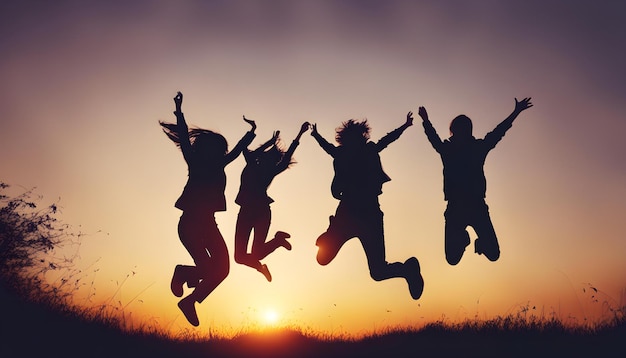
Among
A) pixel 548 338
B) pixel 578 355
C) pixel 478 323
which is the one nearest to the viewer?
pixel 578 355

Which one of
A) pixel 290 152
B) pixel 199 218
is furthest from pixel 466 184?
pixel 199 218

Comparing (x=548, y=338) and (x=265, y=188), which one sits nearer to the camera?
(x=548, y=338)

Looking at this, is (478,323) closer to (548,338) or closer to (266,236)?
(548,338)

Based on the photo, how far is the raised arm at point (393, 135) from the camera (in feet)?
32.9

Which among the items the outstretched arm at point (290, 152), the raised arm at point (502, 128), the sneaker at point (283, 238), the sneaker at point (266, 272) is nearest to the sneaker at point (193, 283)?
the sneaker at point (266, 272)

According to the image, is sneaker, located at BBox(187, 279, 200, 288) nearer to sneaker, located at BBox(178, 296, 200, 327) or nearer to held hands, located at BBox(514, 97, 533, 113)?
sneaker, located at BBox(178, 296, 200, 327)

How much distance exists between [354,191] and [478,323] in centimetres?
295

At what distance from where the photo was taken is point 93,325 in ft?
29.1

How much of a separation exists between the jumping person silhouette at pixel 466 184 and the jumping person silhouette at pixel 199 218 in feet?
11.5

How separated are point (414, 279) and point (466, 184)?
192cm

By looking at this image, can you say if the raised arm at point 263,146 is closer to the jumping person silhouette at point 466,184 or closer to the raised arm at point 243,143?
the raised arm at point 243,143

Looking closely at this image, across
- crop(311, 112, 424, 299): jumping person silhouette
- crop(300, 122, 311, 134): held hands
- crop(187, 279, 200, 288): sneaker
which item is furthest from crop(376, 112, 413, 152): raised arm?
crop(187, 279, 200, 288): sneaker

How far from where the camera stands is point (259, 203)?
34.1ft

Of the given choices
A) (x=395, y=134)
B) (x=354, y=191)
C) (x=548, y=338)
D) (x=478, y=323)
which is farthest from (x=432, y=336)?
(x=395, y=134)
